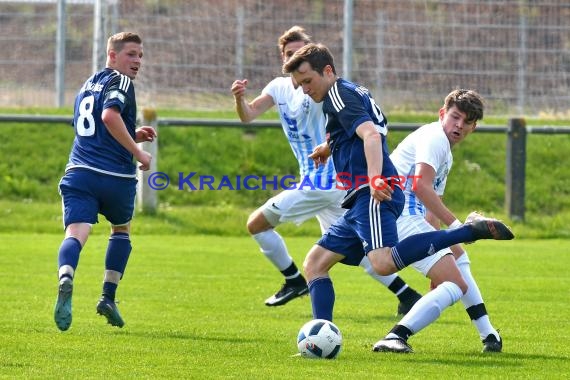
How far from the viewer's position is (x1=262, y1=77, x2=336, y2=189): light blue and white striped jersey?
9656mm

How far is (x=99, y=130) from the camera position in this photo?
327 inches

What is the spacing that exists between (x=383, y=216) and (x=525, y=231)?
997 cm

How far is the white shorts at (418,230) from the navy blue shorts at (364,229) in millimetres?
386

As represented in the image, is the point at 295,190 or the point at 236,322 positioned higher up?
the point at 295,190

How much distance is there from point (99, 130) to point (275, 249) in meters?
2.19

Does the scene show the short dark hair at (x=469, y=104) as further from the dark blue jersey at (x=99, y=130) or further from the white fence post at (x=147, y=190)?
the white fence post at (x=147, y=190)

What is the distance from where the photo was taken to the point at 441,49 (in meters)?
19.2

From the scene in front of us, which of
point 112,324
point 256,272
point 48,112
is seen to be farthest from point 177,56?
point 112,324

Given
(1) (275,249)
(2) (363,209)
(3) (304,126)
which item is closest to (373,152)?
(2) (363,209)

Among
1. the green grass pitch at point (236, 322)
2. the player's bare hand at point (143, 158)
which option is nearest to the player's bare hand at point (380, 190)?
the green grass pitch at point (236, 322)

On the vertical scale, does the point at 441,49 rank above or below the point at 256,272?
above

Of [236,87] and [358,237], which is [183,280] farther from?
[358,237]

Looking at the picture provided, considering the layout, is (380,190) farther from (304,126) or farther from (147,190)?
(147,190)

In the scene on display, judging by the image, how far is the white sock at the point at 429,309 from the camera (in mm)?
7113
